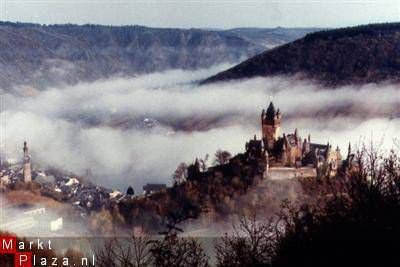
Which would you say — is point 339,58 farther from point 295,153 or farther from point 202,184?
point 202,184

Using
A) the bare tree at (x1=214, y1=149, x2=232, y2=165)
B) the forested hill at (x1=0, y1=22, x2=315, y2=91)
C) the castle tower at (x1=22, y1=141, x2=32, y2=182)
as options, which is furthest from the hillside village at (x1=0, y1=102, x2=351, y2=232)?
the forested hill at (x1=0, y1=22, x2=315, y2=91)

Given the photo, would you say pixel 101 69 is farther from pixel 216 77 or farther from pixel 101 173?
pixel 101 173

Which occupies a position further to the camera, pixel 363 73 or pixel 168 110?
pixel 168 110

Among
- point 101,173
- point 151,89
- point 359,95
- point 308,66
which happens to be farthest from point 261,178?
point 151,89

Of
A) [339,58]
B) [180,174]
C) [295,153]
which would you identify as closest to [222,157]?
[180,174]

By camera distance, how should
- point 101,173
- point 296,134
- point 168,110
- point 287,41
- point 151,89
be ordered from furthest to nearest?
point 151,89
point 287,41
point 168,110
point 101,173
point 296,134

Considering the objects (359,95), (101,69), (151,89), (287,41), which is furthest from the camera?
(101,69)

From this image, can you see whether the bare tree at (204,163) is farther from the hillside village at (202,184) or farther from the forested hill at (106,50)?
the forested hill at (106,50)

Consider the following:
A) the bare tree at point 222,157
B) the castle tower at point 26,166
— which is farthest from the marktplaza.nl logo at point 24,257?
the bare tree at point 222,157
